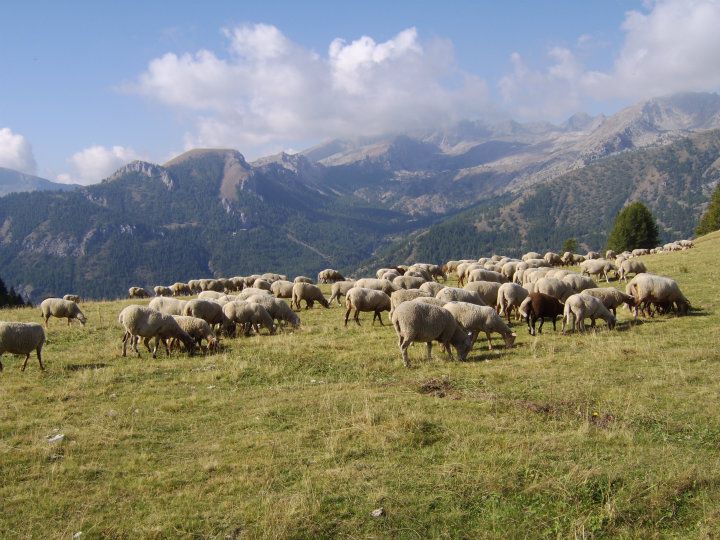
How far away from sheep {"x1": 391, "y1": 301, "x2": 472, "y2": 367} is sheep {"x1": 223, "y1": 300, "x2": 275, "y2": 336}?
8.71 m

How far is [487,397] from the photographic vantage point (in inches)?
512

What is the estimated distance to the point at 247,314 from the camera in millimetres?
24469

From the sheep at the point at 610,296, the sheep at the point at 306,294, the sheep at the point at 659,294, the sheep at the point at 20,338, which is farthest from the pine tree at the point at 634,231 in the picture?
the sheep at the point at 20,338

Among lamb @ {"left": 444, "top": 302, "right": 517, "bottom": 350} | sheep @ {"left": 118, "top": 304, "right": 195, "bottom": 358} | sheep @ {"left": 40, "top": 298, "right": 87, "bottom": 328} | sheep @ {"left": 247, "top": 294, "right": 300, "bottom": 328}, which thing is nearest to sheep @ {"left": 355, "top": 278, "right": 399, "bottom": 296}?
sheep @ {"left": 247, "top": 294, "right": 300, "bottom": 328}

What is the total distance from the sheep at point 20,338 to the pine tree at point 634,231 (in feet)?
309

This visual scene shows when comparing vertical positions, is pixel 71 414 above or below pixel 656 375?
below

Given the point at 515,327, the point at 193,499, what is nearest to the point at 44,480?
the point at 193,499

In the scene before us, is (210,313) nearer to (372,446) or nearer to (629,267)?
(372,446)

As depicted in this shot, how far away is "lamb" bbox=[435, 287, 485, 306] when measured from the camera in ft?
77.8

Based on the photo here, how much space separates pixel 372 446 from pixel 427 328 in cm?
748

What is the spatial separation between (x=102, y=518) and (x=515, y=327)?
18954mm

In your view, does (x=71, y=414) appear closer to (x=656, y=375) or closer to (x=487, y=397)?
(x=487, y=397)

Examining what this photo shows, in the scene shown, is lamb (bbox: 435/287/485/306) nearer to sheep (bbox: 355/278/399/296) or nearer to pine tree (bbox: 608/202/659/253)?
sheep (bbox: 355/278/399/296)

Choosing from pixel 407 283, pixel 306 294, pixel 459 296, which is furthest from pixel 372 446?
pixel 306 294
